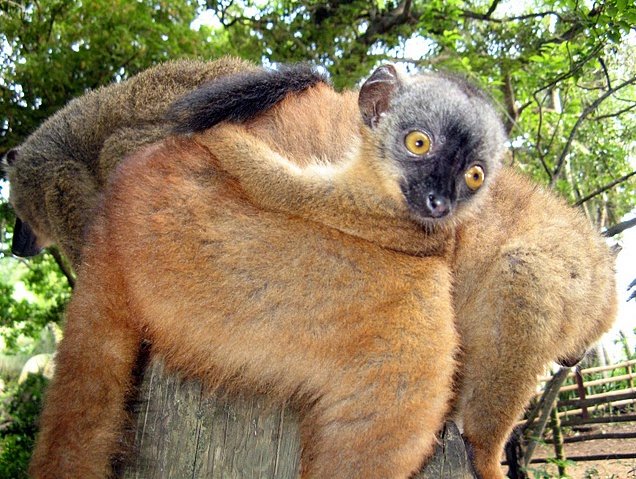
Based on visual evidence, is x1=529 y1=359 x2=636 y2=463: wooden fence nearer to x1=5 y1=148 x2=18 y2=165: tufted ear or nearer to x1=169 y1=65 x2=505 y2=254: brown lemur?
x1=5 y1=148 x2=18 y2=165: tufted ear

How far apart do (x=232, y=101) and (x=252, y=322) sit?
113cm

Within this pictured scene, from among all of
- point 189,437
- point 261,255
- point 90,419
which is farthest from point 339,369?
point 90,419

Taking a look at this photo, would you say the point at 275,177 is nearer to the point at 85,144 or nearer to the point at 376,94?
the point at 376,94

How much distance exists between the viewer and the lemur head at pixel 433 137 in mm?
2826

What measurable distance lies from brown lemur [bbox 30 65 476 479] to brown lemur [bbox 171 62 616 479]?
14 centimetres

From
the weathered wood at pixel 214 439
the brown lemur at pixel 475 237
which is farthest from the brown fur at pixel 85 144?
the weathered wood at pixel 214 439

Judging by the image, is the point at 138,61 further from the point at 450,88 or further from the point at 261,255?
the point at 261,255

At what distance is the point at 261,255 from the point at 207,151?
62 centimetres

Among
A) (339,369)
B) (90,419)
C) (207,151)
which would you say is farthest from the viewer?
(207,151)

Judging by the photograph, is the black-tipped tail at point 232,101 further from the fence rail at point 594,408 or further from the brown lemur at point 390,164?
the fence rail at point 594,408

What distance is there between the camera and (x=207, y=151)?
2.74 meters

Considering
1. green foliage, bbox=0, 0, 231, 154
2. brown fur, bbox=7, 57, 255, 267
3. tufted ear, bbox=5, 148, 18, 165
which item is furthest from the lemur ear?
green foliage, bbox=0, 0, 231, 154

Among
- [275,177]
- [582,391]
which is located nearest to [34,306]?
[275,177]

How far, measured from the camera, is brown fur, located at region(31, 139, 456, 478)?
2.34m
